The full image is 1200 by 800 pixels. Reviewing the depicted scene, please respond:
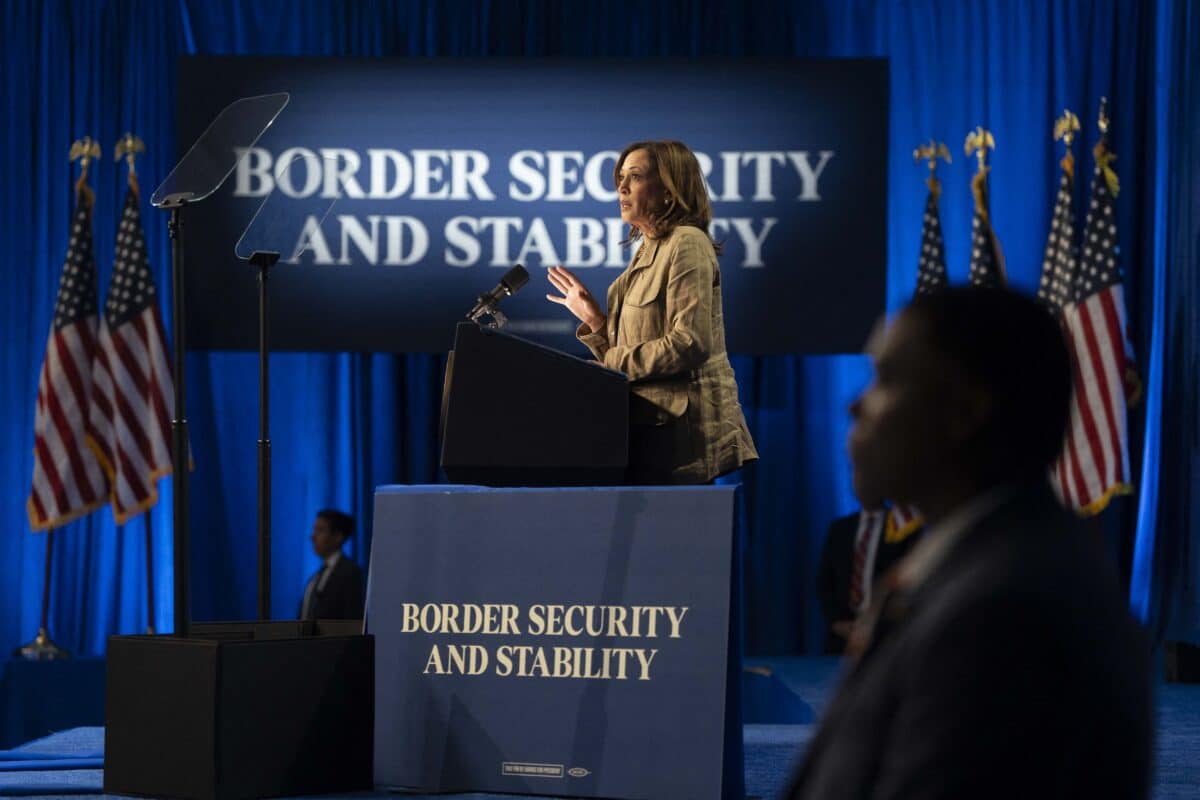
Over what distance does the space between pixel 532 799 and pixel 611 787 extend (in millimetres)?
162

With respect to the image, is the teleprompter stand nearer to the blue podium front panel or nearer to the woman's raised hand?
the blue podium front panel

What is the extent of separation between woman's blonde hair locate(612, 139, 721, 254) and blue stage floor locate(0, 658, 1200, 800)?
0.96 metres

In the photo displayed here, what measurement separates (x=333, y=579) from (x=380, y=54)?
9.78 ft

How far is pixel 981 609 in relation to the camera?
918 millimetres

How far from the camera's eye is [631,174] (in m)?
3.07

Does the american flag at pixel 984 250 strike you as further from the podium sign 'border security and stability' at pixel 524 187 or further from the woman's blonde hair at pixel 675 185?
Answer: the woman's blonde hair at pixel 675 185

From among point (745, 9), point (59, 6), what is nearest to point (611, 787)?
point (745, 9)

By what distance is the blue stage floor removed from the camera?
3.07 metres

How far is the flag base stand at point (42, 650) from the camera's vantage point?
25.3 feet

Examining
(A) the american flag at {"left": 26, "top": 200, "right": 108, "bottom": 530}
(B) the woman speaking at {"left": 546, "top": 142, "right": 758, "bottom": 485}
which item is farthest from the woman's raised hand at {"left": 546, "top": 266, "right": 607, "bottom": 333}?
(A) the american flag at {"left": 26, "top": 200, "right": 108, "bottom": 530}

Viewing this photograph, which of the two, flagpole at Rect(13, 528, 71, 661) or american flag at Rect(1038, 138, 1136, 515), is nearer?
american flag at Rect(1038, 138, 1136, 515)

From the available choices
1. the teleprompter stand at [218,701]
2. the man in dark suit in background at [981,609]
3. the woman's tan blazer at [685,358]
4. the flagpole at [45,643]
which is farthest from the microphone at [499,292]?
the flagpole at [45,643]

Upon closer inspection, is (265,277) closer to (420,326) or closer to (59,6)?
(420,326)

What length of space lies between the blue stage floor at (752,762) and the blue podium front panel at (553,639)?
0.40 feet
